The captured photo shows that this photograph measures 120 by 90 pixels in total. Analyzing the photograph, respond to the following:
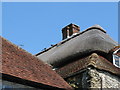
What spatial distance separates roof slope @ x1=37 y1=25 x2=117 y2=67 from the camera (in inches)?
512

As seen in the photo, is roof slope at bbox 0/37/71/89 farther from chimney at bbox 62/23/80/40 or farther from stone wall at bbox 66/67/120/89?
chimney at bbox 62/23/80/40

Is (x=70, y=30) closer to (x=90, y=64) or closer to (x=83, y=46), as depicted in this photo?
(x=83, y=46)

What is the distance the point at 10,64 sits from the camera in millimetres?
9789

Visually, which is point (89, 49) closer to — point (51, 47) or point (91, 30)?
point (91, 30)

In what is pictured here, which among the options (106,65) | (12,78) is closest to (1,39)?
(12,78)

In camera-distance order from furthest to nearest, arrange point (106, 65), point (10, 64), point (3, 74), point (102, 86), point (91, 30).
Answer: point (91, 30) < point (106, 65) < point (102, 86) < point (10, 64) < point (3, 74)

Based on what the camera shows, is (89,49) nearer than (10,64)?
No

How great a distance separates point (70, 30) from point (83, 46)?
3.99 m

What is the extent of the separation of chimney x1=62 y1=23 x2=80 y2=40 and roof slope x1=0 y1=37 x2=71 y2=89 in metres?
5.03

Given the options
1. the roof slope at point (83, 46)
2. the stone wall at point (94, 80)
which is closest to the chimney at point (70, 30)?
the roof slope at point (83, 46)

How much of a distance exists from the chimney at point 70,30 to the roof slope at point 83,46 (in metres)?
1.61

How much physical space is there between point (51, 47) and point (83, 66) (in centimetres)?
487

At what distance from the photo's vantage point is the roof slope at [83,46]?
13016 millimetres

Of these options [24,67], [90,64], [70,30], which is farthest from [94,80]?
[70,30]
